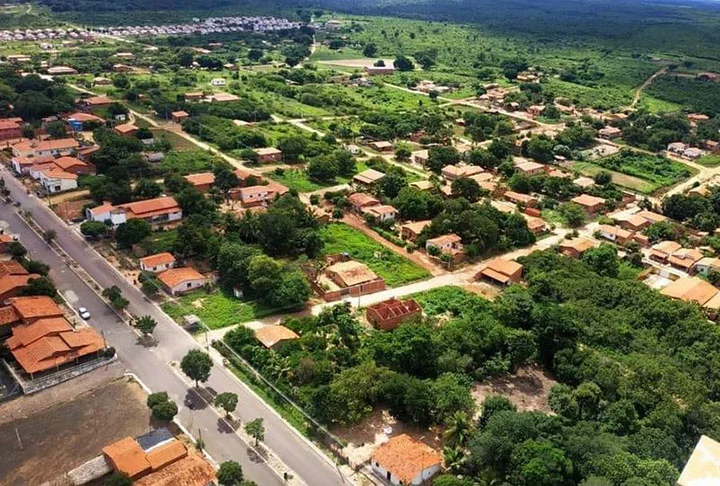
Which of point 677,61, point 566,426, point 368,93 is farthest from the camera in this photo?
point 677,61

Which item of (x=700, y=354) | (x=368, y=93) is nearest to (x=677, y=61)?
(x=368, y=93)

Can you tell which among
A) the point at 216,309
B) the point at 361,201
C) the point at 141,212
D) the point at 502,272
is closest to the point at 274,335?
the point at 216,309

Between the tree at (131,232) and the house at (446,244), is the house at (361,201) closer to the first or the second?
the house at (446,244)

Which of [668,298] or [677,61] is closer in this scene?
[668,298]

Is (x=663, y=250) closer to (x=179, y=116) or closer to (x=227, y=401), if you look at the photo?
(x=227, y=401)

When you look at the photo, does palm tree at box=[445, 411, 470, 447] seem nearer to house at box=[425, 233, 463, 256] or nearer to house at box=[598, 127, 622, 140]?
house at box=[425, 233, 463, 256]

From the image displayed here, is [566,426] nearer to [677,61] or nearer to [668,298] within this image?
[668,298]

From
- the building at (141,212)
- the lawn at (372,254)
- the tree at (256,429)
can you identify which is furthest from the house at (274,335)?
the building at (141,212)
